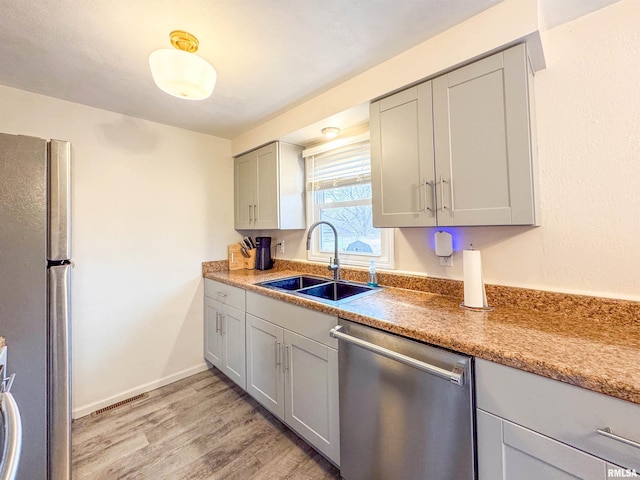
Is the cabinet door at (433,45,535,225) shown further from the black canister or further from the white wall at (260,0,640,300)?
the black canister

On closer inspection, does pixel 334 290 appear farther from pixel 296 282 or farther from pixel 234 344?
pixel 234 344

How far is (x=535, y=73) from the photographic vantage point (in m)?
1.29

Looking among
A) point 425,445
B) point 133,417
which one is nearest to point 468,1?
point 425,445

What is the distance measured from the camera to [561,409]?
30.3 inches

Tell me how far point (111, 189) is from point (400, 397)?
2371mm

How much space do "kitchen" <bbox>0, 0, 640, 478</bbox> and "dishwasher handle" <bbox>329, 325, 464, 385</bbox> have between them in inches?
23.8

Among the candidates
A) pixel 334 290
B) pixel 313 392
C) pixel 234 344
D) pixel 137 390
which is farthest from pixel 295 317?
pixel 137 390

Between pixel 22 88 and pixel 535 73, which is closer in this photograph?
pixel 535 73

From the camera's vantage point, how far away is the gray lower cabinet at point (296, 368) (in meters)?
1.41

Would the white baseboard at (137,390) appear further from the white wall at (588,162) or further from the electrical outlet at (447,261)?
the white wall at (588,162)

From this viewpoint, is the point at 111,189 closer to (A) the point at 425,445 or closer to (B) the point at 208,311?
(B) the point at 208,311

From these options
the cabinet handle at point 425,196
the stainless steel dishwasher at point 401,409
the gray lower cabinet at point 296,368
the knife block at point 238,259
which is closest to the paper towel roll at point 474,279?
the cabinet handle at point 425,196

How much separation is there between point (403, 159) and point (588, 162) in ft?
2.54

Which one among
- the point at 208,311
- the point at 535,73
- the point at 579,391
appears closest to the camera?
the point at 579,391
